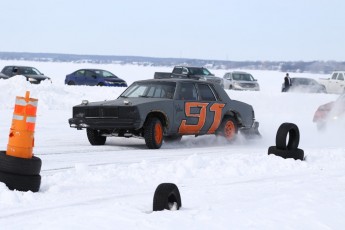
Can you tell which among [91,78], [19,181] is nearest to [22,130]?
[19,181]

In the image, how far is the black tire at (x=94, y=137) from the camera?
545 inches

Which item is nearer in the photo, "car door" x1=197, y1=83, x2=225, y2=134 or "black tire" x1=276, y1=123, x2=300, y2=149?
"black tire" x1=276, y1=123, x2=300, y2=149

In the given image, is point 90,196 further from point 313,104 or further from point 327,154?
point 313,104

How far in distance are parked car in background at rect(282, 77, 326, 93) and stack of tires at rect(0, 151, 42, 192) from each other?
111 feet

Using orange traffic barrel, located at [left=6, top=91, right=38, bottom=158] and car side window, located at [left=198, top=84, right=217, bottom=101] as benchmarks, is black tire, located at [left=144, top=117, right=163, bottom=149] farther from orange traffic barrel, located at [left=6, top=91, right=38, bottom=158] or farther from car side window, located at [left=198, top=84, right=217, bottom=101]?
orange traffic barrel, located at [left=6, top=91, right=38, bottom=158]

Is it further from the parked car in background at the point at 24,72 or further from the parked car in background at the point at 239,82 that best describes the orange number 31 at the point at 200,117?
the parked car in background at the point at 239,82

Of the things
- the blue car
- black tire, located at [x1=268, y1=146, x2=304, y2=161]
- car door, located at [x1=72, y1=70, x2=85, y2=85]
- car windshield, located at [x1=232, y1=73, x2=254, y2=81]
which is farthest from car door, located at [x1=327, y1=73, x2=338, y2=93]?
black tire, located at [x1=268, y1=146, x2=304, y2=161]

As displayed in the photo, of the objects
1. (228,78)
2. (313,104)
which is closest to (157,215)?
(313,104)

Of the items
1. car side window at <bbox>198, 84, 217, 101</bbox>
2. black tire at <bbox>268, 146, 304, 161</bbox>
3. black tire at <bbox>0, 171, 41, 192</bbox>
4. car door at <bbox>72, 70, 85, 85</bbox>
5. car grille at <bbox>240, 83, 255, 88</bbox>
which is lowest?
car door at <bbox>72, 70, 85, 85</bbox>

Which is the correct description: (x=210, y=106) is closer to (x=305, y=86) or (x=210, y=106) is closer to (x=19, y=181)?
(x=19, y=181)

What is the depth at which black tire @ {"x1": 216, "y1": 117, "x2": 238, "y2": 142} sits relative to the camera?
15.1m

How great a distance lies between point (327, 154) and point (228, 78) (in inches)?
1143

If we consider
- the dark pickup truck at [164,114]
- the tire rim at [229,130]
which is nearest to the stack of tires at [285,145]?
the dark pickup truck at [164,114]

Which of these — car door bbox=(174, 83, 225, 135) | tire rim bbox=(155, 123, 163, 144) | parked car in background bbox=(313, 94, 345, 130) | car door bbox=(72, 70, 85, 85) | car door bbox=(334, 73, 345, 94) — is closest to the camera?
tire rim bbox=(155, 123, 163, 144)
